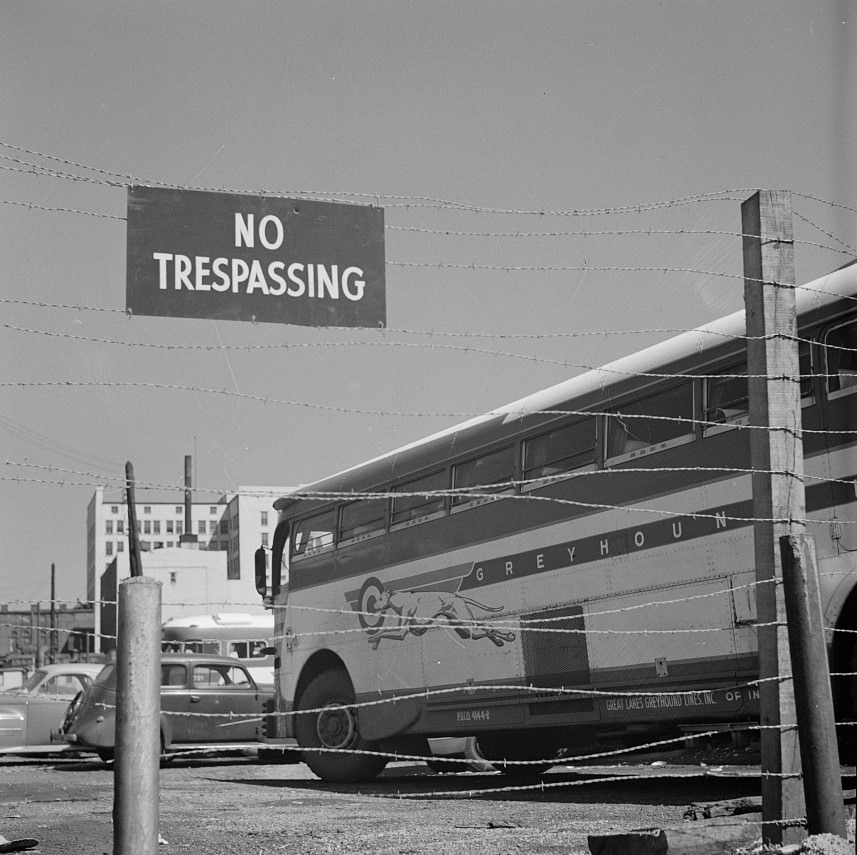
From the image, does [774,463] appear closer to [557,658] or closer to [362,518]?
[557,658]

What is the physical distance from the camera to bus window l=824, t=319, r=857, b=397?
25.3 ft

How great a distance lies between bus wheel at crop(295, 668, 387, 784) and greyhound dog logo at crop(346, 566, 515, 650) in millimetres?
894

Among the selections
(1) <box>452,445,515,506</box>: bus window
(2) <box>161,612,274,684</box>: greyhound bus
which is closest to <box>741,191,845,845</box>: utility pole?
(1) <box>452,445,515,506</box>: bus window

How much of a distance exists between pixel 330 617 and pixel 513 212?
335 inches

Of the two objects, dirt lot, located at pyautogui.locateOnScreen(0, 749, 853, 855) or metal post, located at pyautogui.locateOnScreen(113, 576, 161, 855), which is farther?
dirt lot, located at pyautogui.locateOnScreen(0, 749, 853, 855)

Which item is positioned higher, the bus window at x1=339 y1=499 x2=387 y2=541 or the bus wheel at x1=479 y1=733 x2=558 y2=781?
the bus window at x1=339 y1=499 x2=387 y2=541

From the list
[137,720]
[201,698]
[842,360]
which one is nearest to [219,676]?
[201,698]

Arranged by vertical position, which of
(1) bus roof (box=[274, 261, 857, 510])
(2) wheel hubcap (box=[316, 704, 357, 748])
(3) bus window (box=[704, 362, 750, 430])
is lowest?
(2) wheel hubcap (box=[316, 704, 357, 748])

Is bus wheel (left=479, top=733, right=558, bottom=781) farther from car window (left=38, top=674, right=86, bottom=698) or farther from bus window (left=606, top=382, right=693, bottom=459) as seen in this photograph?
car window (left=38, top=674, right=86, bottom=698)

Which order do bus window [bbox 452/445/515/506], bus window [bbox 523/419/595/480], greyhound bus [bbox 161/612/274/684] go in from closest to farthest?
bus window [bbox 523/419/595/480] → bus window [bbox 452/445/515/506] → greyhound bus [bbox 161/612/274/684]

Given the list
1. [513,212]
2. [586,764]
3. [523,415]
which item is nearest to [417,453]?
[523,415]

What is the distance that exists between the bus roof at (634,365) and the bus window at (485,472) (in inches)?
11.7

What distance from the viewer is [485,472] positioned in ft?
35.6

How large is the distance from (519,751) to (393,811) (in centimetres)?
337
